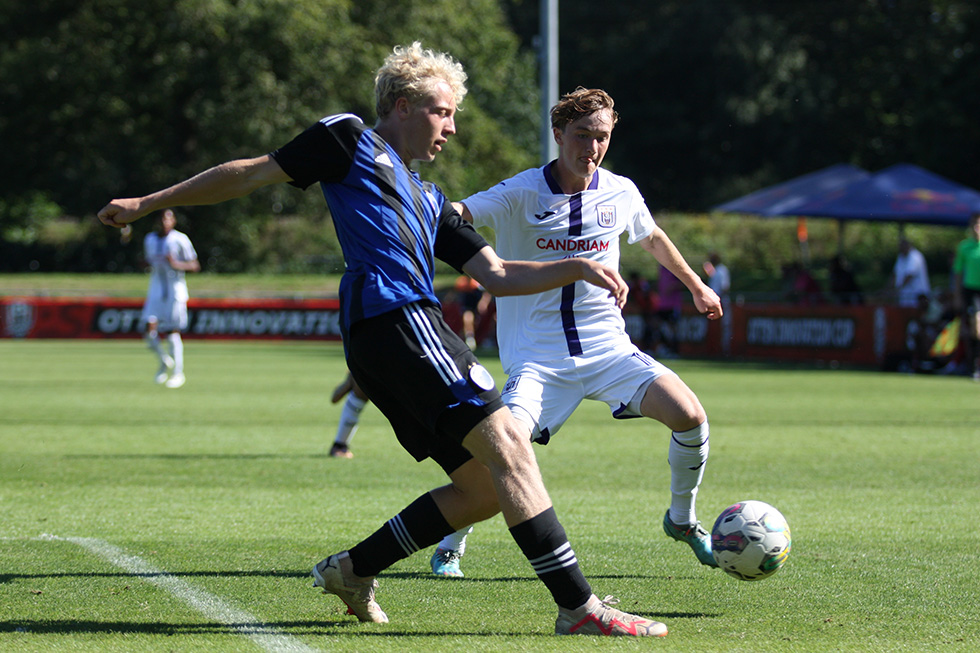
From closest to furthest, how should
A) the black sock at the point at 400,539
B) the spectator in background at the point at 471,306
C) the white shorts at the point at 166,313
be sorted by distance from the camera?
1. the black sock at the point at 400,539
2. the white shorts at the point at 166,313
3. the spectator in background at the point at 471,306

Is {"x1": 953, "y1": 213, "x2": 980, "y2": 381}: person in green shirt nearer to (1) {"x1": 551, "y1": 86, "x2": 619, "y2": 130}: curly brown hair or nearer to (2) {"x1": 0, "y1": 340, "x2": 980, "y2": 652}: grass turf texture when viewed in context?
(2) {"x1": 0, "y1": 340, "x2": 980, "y2": 652}: grass turf texture

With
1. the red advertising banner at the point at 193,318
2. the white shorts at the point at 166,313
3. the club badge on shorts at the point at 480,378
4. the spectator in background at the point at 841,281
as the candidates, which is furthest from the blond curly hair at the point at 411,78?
the red advertising banner at the point at 193,318

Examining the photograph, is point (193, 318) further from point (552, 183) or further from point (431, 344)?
point (431, 344)

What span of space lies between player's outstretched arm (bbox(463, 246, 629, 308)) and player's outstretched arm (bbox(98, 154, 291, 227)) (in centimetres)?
77

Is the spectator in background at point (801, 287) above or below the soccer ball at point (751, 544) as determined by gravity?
below

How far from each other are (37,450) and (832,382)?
464 inches

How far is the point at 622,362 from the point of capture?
530cm

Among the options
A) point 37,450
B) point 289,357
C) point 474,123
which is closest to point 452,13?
point 474,123

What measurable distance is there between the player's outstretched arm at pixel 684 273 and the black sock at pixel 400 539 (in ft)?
5.36

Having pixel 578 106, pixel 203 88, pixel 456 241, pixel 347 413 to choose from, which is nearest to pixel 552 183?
pixel 578 106

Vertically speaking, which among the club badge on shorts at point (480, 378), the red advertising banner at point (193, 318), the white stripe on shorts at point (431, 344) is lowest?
the red advertising banner at point (193, 318)

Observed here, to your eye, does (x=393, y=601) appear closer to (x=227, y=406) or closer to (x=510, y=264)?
(x=510, y=264)

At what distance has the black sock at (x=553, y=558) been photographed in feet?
13.1

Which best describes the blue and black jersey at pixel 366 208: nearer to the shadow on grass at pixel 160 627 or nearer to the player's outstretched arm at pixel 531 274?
the player's outstretched arm at pixel 531 274
